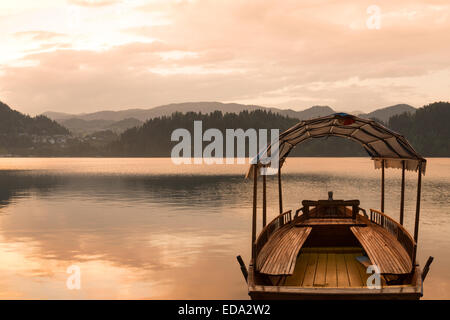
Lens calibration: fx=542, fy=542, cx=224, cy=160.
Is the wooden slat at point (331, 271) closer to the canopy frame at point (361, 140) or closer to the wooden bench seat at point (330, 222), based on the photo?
the wooden bench seat at point (330, 222)

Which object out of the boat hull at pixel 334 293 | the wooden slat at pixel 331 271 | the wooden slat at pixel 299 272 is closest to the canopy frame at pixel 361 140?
the wooden slat at pixel 299 272

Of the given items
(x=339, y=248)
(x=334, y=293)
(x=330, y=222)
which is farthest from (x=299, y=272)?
(x=330, y=222)

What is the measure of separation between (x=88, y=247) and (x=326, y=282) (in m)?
18.8

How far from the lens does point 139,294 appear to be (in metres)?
20.2

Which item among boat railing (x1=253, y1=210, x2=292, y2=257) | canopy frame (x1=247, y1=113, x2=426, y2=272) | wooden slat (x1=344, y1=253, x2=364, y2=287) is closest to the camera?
wooden slat (x1=344, y1=253, x2=364, y2=287)

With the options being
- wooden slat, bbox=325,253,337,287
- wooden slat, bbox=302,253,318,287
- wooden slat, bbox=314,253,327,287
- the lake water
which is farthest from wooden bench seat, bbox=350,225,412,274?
the lake water

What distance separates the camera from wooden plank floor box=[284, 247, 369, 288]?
51.7ft

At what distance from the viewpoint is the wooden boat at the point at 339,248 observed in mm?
13094

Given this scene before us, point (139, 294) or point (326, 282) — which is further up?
point (326, 282)

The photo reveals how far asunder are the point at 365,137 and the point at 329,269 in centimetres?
813

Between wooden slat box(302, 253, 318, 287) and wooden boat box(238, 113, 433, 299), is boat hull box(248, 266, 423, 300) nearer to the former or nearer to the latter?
wooden boat box(238, 113, 433, 299)
